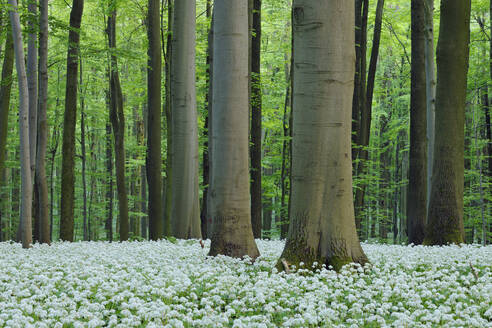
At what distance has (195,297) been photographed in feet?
14.0

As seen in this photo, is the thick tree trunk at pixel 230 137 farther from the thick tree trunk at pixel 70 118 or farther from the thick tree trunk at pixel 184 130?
the thick tree trunk at pixel 70 118

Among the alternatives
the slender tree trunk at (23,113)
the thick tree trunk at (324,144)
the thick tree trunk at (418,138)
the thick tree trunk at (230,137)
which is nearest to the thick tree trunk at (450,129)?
the thick tree trunk at (418,138)

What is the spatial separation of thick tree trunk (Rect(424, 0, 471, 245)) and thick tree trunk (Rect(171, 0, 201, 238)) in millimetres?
4825

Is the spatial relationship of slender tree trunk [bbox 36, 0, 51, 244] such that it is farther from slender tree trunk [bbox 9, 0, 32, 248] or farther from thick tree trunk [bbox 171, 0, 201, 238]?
thick tree trunk [bbox 171, 0, 201, 238]

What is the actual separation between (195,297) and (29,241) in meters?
5.82

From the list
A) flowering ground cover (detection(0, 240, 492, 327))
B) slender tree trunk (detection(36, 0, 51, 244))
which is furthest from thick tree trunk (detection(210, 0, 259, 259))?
slender tree trunk (detection(36, 0, 51, 244))

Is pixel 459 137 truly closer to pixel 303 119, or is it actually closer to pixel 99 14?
pixel 303 119

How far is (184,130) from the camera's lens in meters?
10.0

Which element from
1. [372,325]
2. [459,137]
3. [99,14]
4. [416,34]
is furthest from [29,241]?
[99,14]

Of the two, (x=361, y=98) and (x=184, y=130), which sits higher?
(x=361, y=98)

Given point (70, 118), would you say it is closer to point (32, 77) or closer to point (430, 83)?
point (32, 77)

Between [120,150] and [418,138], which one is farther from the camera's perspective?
[120,150]

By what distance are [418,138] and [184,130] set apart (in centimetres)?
569

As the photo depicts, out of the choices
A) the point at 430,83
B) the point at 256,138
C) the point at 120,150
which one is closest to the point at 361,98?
the point at 256,138
